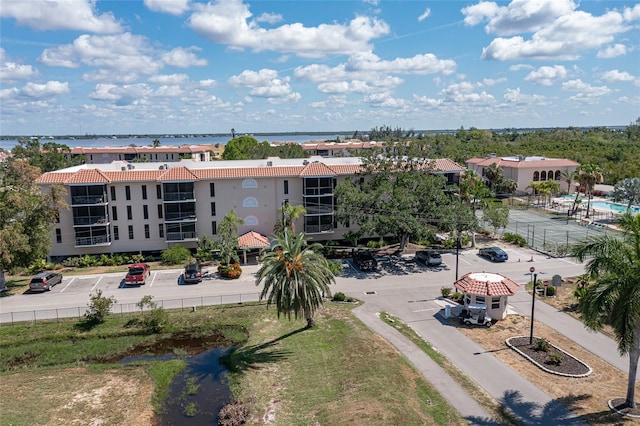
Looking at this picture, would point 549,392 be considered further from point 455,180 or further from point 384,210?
point 455,180

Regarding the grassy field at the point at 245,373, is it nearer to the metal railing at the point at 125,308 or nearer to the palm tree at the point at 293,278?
the metal railing at the point at 125,308

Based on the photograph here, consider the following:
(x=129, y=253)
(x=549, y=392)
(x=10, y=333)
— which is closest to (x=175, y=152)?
(x=129, y=253)

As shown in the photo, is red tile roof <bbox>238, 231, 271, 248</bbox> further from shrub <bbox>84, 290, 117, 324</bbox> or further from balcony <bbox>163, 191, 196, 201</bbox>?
shrub <bbox>84, 290, 117, 324</bbox>

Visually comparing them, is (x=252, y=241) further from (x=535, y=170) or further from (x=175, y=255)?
(x=535, y=170)

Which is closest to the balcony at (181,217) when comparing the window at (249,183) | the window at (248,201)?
the window at (248,201)

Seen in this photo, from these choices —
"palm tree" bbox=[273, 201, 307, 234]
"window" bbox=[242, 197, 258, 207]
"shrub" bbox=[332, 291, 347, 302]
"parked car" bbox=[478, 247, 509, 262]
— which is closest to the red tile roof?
"palm tree" bbox=[273, 201, 307, 234]
